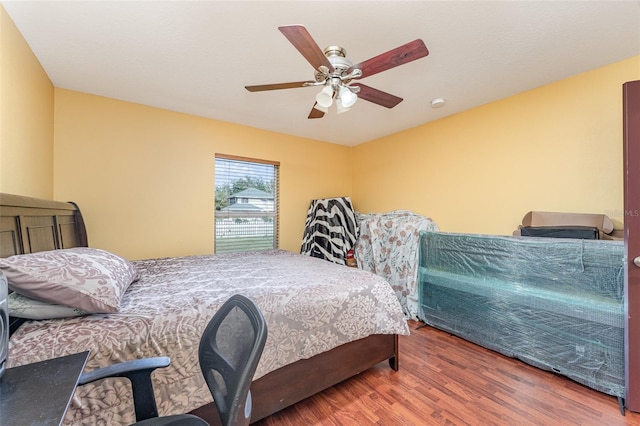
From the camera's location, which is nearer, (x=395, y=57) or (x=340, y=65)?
(x=395, y=57)

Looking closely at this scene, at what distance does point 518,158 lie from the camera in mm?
2627

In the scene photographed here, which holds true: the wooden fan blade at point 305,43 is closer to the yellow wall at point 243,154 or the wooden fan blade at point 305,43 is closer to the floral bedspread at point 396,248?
the yellow wall at point 243,154

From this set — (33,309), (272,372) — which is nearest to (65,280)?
(33,309)

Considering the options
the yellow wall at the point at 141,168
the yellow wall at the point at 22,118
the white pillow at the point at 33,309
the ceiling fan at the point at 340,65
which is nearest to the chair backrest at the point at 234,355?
Result: the white pillow at the point at 33,309

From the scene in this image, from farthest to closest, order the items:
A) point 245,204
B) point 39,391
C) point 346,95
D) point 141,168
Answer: point 245,204
point 141,168
point 346,95
point 39,391

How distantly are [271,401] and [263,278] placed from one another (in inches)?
29.1

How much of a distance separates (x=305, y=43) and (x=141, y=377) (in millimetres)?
1629

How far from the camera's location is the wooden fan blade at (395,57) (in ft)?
4.59

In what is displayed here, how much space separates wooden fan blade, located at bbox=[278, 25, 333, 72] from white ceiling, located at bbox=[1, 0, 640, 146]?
32cm

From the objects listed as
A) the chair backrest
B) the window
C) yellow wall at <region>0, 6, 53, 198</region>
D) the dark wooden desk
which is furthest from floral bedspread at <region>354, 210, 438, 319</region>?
yellow wall at <region>0, 6, 53, 198</region>

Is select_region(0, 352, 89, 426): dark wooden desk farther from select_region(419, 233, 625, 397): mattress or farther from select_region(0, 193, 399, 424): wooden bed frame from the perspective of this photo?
select_region(419, 233, 625, 397): mattress

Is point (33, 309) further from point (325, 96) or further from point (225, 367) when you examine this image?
point (325, 96)

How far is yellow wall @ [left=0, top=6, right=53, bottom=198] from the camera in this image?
61.7 inches

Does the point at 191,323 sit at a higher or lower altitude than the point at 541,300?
higher
